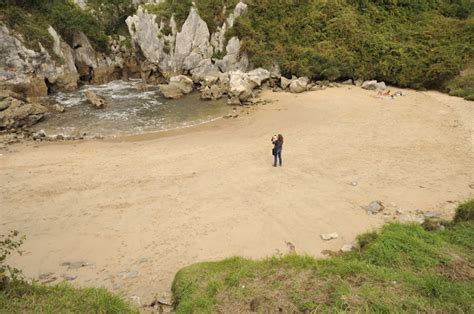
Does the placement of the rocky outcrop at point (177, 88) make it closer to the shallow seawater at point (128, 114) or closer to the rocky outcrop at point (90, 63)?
the shallow seawater at point (128, 114)

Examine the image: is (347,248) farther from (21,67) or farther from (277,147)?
(21,67)

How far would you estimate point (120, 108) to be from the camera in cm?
3409

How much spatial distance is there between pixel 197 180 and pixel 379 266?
11.0m

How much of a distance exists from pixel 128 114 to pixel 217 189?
18.5m

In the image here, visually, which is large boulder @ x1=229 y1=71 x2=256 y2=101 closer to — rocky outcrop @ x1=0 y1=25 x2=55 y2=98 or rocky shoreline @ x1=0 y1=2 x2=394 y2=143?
rocky shoreline @ x1=0 y1=2 x2=394 y2=143

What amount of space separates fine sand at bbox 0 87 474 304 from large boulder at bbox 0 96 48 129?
189 inches

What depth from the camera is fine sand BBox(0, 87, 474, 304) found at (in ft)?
42.5

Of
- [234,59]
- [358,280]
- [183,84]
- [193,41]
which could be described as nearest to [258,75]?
[234,59]

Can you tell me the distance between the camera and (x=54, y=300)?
768cm

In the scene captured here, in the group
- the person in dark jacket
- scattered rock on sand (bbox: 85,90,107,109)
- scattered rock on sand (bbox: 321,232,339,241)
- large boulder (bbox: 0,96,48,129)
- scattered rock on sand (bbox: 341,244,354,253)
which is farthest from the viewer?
scattered rock on sand (bbox: 85,90,107,109)

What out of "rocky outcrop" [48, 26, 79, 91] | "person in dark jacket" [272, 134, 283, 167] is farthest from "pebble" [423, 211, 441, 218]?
"rocky outcrop" [48, 26, 79, 91]

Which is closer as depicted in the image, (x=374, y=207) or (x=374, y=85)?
(x=374, y=207)

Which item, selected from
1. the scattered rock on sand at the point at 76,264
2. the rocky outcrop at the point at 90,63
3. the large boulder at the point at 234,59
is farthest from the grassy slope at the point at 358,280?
the rocky outcrop at the point at 90,63

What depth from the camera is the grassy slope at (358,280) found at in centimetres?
736
